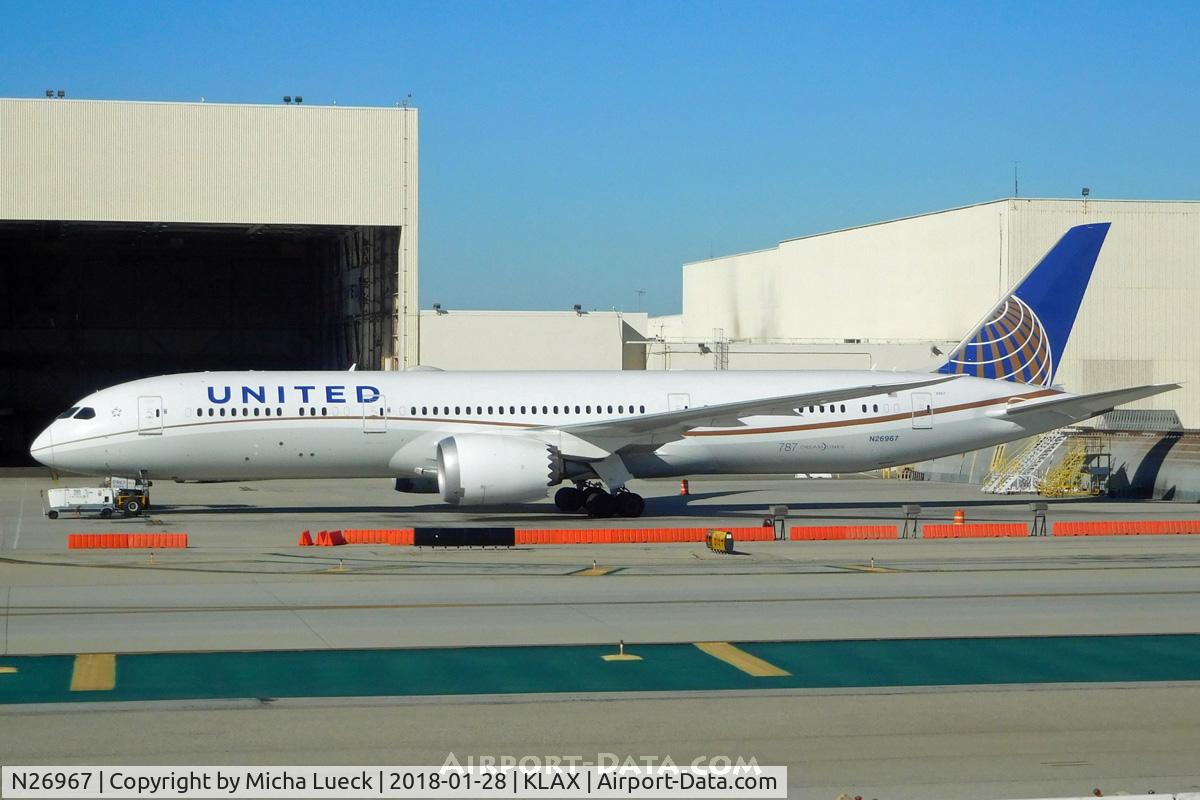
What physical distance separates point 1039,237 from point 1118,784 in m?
50.8

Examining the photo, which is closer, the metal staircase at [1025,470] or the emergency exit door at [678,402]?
the emergency exit door at [678,402]

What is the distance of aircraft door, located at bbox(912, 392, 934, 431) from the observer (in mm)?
35594

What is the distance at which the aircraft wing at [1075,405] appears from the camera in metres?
34.7

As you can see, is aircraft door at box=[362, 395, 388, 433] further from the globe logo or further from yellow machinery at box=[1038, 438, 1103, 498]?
yellow machinery at box=[1038, 438, 1103, 498]

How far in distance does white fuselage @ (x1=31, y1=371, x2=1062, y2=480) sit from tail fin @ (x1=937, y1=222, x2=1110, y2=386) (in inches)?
60.1

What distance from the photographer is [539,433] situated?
33.7m

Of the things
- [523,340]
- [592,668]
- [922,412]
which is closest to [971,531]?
[922,412]

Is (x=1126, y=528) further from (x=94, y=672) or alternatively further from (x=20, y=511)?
(x=20, y=511)

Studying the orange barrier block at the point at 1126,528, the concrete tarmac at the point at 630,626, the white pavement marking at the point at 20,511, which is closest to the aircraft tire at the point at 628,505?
the concrete tarmac at the point at 630,626

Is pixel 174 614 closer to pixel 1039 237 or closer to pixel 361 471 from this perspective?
pixel 361 471

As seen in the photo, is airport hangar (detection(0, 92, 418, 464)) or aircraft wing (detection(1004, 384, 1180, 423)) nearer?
aircraft wing (detection(1004, 384, 1180, 423))

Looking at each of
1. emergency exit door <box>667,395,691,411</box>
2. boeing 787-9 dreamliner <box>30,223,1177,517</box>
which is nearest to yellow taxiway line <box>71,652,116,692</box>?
boeing 787-9 dreamliner <box>30,223,1177,517</box>

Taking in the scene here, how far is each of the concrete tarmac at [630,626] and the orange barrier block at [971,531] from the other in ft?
4.10

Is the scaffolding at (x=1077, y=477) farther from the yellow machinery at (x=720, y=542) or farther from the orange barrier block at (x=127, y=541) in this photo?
the orange barrier block at (x=127, y=541)
